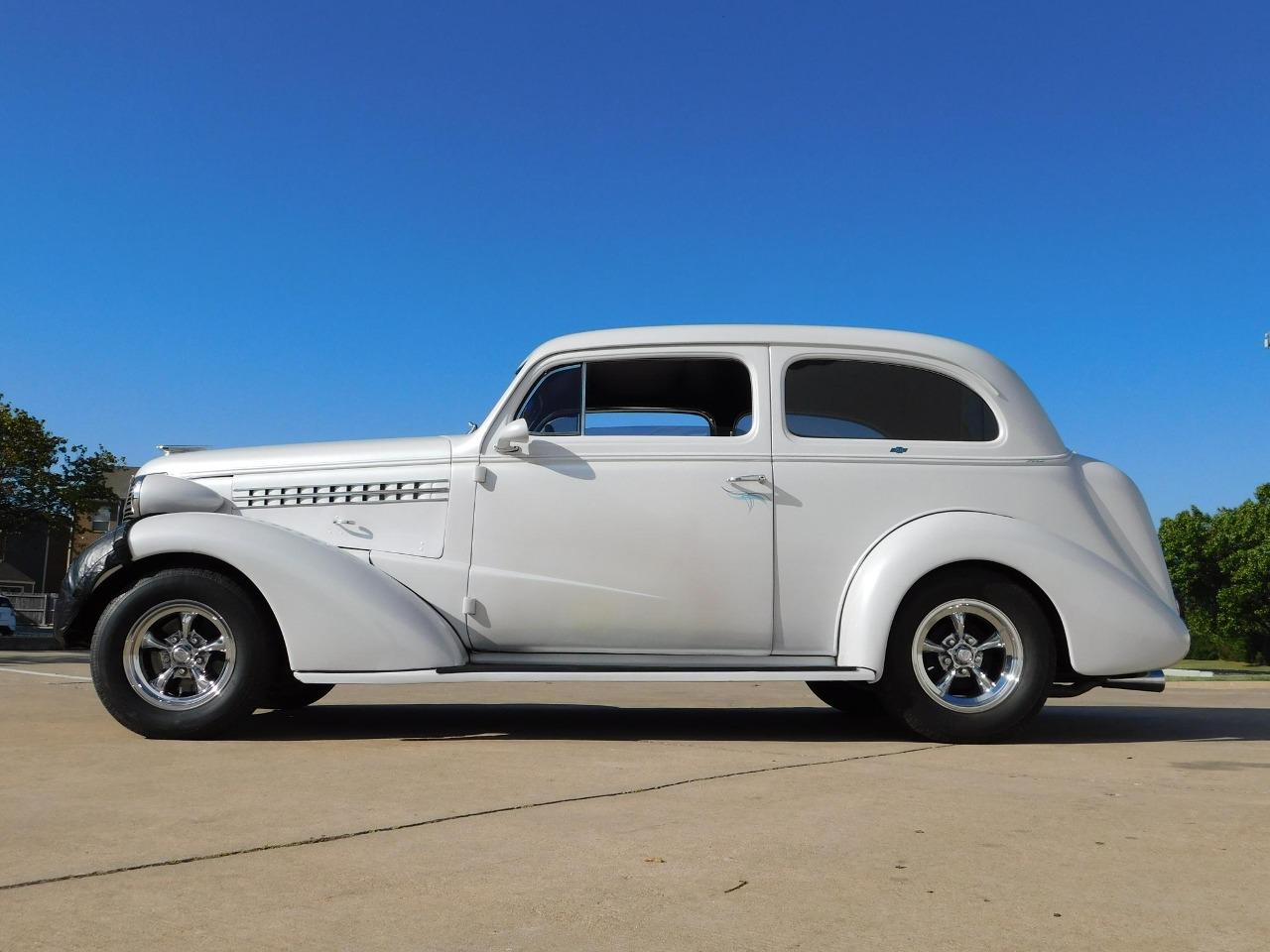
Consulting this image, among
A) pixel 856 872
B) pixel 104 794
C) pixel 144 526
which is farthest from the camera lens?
pixel 144 526

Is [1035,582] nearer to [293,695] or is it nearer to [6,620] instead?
[293,695]

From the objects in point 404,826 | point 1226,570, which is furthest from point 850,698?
point 1226,570

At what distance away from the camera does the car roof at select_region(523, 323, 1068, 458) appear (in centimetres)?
561

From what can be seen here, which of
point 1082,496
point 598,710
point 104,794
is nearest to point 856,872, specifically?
point 104,794

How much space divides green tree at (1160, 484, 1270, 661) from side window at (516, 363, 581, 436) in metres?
52.9

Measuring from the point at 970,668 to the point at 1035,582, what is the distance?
0.50 metres

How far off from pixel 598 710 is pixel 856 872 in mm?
4244

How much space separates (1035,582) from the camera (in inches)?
203

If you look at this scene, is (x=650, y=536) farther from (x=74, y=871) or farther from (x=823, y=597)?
(x=74, y=871)

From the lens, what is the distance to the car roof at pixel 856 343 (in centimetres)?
561

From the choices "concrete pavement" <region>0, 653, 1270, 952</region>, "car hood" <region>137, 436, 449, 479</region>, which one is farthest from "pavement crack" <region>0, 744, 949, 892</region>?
"car hood" <region>137, 436, 449, 479</region>

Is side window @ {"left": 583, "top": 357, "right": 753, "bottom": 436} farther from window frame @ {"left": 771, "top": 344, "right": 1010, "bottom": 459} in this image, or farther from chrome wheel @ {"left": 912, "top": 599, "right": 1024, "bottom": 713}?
chrome wheel @ {"left": 912, "top": 599, "right": 1024, "bottom": 713}

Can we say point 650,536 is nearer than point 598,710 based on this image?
Yes

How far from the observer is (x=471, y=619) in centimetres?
524
